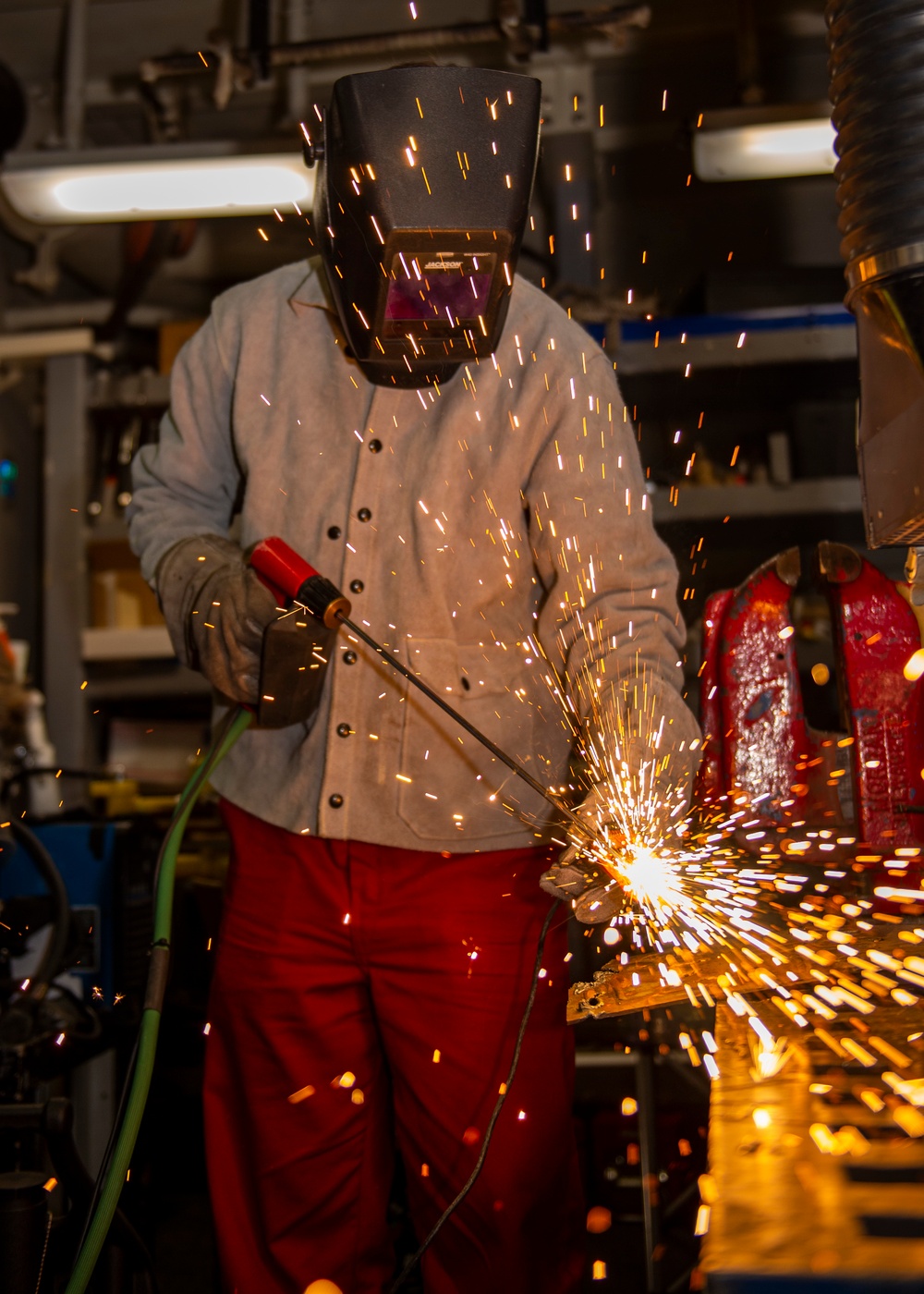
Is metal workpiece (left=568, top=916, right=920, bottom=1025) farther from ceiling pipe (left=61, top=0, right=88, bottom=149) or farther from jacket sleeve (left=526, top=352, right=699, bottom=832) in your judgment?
ceiling pipe (left=61, top=0, right=88, bottom=149)

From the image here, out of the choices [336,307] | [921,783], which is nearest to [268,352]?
[336,307]

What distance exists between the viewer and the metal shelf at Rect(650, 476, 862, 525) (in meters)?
3.36

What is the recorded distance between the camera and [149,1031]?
4.63ft

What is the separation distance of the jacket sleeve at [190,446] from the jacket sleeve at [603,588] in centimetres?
53

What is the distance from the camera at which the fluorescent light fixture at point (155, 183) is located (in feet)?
10.0

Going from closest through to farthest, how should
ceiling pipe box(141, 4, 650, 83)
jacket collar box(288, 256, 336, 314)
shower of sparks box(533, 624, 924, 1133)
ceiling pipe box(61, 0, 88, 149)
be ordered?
shower of sparks box(533, 624, 924, 1133), jacket collar box(288, 256, 336, 314), ceiling pipe box(141, 4, 650, 83), ceiling pipe box(61, 0, 88, 149)

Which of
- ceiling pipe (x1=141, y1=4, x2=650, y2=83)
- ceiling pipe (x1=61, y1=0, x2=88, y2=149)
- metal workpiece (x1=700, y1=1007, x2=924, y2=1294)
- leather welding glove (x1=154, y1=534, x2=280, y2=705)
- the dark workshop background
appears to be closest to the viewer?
metal workpiece (x1=700, y1=1007, x2=924, y2=1294)

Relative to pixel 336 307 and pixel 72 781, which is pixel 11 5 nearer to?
pixel 72 781

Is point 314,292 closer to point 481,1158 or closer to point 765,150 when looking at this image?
point 481,1158

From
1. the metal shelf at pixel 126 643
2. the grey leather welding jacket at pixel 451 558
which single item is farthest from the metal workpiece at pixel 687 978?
the metal shelf at pixel 126 643

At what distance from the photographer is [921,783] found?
5.30 feet

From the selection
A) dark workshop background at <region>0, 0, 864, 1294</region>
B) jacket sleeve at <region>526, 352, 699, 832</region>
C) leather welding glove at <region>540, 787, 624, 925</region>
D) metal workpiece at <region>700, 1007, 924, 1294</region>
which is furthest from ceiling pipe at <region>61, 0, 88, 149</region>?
metal workpiece at <region>700, 1007, 924, 1294</region>

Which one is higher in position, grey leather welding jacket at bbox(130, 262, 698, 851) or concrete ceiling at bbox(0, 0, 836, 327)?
concrete ceiling at bbox(0, 0, 836, 327)

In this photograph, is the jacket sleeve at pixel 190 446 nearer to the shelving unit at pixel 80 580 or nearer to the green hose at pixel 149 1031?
the green hose at pixel 149 1031
